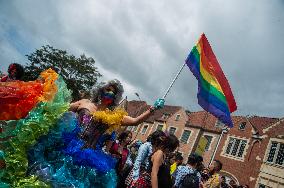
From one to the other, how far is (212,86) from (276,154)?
89.8ft

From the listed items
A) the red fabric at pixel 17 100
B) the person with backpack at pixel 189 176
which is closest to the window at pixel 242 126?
the person with backpack at pixel 189 176

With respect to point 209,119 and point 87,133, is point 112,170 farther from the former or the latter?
point 209,119

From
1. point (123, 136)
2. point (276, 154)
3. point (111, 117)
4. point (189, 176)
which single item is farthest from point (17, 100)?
point (276, 154)

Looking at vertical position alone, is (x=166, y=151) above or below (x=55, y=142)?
above

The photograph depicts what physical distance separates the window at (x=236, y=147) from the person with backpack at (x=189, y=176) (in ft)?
101

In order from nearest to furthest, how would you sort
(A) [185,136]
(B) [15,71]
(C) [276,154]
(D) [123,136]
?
1. (B) [15,71]
2. (D) [123,136]
3. (C) [276,154]
4. (A) [185,136]

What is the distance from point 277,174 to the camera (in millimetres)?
30109

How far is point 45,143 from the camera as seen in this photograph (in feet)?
11.1

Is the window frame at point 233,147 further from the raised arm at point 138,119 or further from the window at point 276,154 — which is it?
the raised arm at point 138,119

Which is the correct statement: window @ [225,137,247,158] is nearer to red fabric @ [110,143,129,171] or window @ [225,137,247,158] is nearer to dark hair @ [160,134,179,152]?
red fabric @ [110,143,129,171]

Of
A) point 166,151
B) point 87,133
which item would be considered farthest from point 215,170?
point 87,133

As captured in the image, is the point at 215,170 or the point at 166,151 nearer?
the point at 166,151

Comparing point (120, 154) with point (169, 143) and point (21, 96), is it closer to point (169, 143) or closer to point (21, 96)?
point (169, 143)

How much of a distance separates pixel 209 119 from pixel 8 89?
41.4m
